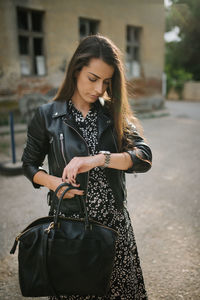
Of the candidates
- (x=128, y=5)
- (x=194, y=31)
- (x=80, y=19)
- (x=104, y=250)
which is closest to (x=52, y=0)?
(x=80, y=19)

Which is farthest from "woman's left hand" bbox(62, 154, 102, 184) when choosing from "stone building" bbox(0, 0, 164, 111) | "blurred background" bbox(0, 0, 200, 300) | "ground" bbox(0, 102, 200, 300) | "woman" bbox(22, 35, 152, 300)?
"stone building" bbox(0, 0, 164, 111)

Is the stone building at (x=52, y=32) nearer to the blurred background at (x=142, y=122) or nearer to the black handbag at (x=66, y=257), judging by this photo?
the blurred background at (x=142, y=122)

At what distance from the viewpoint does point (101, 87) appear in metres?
1.49

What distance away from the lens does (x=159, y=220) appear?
130 inches

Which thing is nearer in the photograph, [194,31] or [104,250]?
[104,250]

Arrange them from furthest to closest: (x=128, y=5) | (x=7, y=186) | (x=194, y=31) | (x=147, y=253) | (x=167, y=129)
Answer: (x=194, y=31) < (x=128, y=5) < (x=167, y=129) < (x=7, y=186) < (x=147, y=253)

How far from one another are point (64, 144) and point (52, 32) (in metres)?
8.02

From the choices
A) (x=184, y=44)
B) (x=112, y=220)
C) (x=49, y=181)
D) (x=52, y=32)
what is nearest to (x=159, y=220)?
(x=112, y=220)

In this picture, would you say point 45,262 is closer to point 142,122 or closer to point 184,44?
point 142,122

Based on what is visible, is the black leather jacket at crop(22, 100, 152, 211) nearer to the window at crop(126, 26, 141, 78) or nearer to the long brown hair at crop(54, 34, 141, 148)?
the long brown hair at crop(54, 34, 141, 148)

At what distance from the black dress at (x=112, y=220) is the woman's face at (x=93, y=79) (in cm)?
11

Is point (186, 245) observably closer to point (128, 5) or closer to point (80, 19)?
point (80, 19)

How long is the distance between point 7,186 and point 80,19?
705 cm

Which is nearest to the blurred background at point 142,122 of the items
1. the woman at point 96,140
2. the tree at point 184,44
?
the woman at point 96,140
